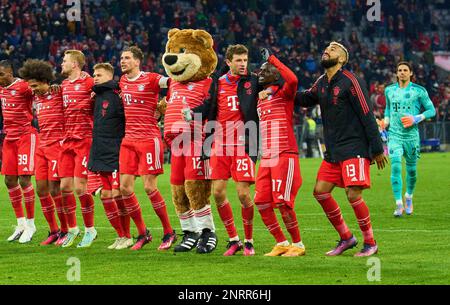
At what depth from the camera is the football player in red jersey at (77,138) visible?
12883mm

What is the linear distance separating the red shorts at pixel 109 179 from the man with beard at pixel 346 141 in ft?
8.13

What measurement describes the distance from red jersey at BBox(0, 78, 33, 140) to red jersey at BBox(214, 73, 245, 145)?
3261 mm

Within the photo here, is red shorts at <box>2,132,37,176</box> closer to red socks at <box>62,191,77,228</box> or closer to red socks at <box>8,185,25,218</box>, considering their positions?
red socks at <box>8,185,25,218</box>

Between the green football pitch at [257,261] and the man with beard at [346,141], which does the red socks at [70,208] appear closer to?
the green football pitch at [257,261]

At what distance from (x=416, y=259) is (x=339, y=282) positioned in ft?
5.87

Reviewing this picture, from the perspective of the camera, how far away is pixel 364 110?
1105 cm

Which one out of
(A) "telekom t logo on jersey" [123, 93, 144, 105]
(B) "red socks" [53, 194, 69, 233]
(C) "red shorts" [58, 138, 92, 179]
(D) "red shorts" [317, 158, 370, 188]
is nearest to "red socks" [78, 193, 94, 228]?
(C) "red shorts" [58, 138, 92, 179]

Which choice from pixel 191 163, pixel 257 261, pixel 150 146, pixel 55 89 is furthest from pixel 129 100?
pixel 257 261

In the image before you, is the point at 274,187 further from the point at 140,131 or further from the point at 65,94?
the point at 65,94

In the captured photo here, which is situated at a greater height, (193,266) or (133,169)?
(133,169)

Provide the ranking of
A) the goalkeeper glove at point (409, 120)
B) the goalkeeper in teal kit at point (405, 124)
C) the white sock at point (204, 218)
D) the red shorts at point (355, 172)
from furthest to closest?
the goalkeeper in teal kit at point (405, 124)
the goalkeeper glove at point (409, 120)
the white sock at point (204, 218)
the red shorts at point (355, 172)

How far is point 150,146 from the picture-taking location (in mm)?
12359

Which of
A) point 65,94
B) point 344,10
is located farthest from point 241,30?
point 65,94

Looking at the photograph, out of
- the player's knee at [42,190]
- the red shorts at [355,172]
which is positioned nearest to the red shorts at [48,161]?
the player's knee at [42,190]
